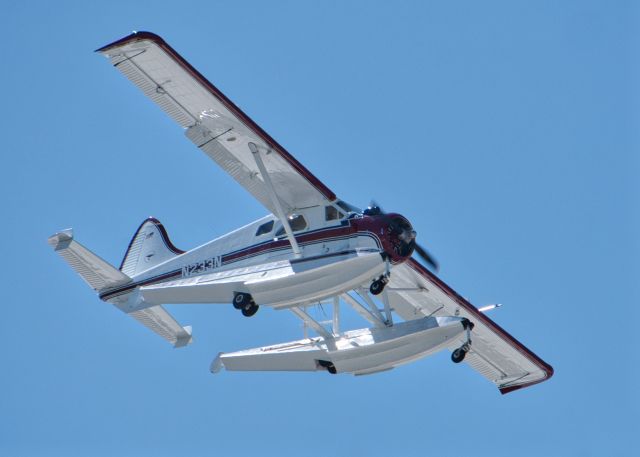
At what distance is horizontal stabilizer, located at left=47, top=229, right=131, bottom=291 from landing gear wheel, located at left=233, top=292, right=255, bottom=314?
4552 mm

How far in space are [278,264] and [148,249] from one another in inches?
240

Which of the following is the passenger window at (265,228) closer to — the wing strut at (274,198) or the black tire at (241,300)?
the wing strut at (274,198)

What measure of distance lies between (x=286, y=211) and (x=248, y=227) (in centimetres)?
122

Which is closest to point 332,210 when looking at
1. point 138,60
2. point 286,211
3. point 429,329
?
point 286,211

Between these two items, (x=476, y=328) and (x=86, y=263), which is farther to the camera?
(x=476, y=328)

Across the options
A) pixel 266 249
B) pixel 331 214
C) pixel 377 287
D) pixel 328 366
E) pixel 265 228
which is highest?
pixel 331 214

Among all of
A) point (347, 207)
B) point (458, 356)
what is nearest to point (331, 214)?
point (347, 207)

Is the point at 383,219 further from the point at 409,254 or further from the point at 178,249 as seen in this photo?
the point at 178,249

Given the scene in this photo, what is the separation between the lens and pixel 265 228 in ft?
108

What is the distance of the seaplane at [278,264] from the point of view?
102ft

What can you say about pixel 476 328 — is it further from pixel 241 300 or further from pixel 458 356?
pixel 241 300

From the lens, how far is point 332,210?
105ft

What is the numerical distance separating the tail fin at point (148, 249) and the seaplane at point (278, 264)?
0.46 m

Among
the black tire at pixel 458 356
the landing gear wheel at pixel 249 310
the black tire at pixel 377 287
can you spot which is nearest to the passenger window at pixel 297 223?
the landing gear wheel at pixel 249 310
